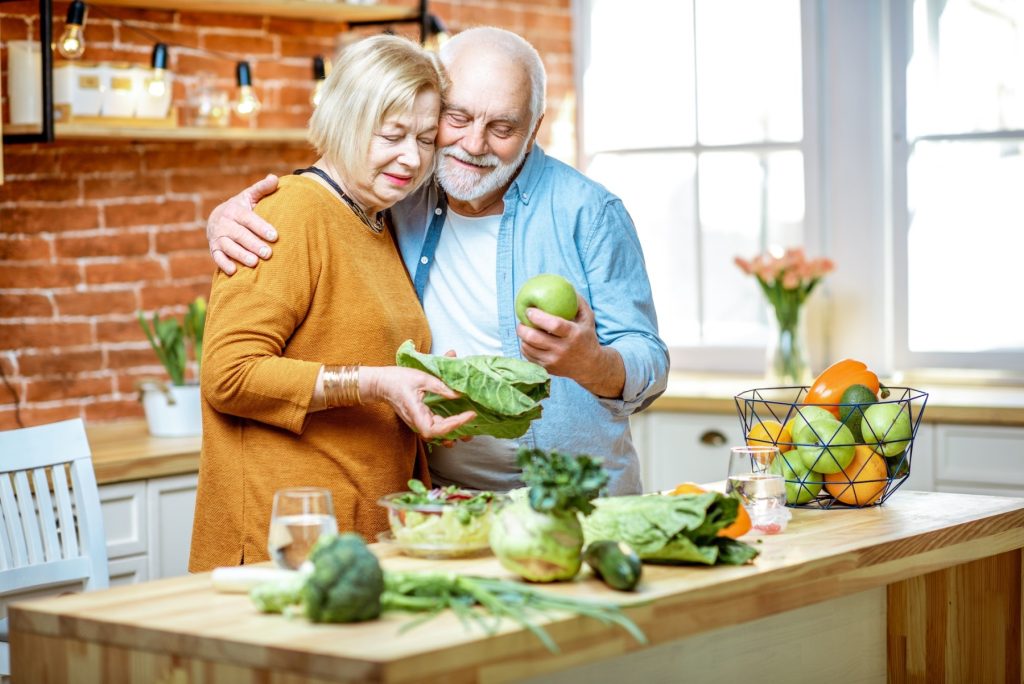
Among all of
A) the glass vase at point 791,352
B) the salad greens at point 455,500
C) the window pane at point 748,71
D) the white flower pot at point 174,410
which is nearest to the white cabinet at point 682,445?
the glass vase at point 791,352

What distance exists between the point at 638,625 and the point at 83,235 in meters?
2.63

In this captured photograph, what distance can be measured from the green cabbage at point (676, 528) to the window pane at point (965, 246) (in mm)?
2771

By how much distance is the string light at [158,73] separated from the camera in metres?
3.61

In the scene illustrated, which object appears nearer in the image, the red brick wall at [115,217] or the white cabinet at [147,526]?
the white cabinet at [147,526]

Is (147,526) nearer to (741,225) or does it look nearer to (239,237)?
(239,237)

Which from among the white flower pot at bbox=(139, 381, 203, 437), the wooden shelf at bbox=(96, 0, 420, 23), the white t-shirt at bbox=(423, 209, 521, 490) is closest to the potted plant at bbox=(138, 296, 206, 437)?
the white flower pot at bbox=(139, 381, 203, 437)

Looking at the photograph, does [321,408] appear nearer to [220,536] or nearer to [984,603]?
[220,536]

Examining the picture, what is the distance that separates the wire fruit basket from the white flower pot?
1.84 meters

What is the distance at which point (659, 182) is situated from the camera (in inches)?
189

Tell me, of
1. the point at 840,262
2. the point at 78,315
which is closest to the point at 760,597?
the point at 78,315

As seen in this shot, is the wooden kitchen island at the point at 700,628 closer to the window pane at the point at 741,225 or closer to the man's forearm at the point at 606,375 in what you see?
the man's forearm at the point at 606,375

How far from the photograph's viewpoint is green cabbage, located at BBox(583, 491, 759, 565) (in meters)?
1.71

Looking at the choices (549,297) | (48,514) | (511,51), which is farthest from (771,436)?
(48,514)

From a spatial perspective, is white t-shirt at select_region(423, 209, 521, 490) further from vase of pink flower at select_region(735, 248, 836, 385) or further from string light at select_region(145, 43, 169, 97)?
vase of pink flower at select_region(735, 248, 836, 385)
